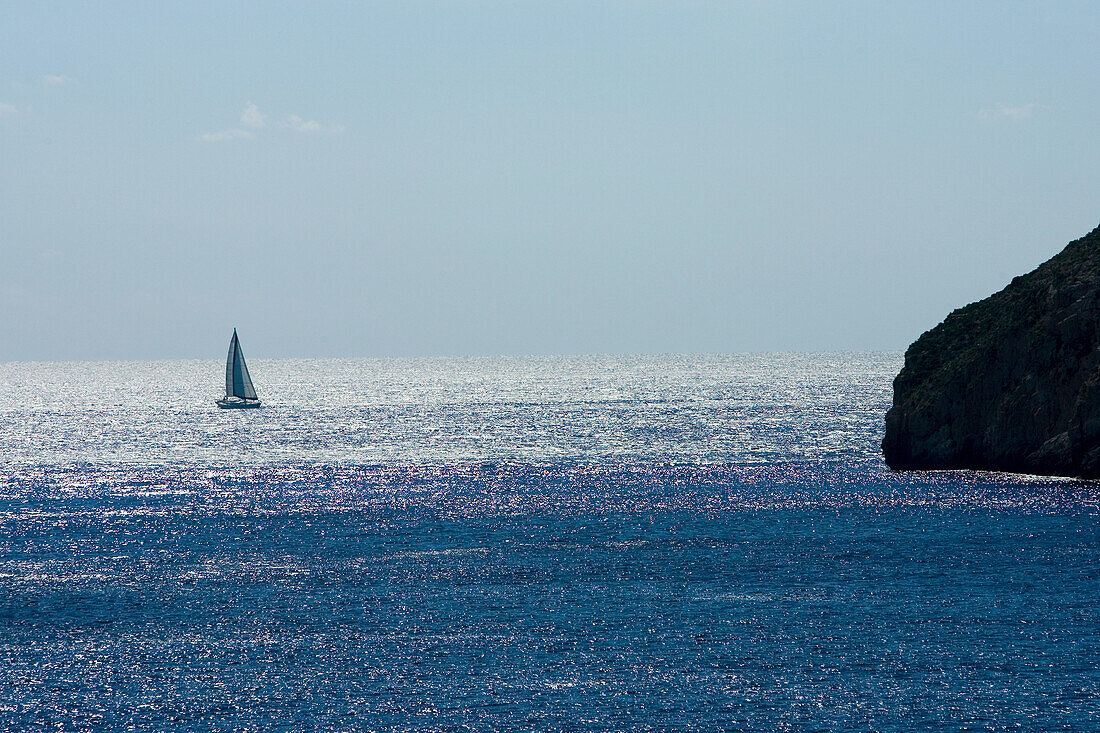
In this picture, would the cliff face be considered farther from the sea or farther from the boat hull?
the boat hull

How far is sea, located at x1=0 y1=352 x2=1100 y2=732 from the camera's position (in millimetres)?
33500

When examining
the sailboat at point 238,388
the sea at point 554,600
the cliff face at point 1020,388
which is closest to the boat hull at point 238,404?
the sailboat at point 238,388

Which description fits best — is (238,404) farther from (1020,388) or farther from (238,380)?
(1020,388)

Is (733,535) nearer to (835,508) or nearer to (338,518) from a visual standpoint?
(835,508)

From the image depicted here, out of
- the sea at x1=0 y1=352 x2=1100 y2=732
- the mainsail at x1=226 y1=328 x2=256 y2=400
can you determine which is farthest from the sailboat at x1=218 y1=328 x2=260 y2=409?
the sea at x1=0 y1=352 x2=1100 y2=732

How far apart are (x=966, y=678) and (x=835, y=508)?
3756 cm

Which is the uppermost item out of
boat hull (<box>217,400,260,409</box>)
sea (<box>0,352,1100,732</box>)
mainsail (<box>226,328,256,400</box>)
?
mainsail (<box>226,328,256,400</box>)

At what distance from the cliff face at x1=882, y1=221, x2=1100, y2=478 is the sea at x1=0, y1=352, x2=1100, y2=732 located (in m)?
2.48

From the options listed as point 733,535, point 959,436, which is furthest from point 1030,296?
point 733,535

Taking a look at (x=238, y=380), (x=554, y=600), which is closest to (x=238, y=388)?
(x=238, y=380)

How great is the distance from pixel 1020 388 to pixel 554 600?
4765 centimetres

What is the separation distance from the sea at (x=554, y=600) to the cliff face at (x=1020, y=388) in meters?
2.48

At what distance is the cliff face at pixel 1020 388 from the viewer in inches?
3083

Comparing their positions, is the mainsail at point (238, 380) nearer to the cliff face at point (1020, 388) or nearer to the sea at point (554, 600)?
the sea at point (554, 600)
